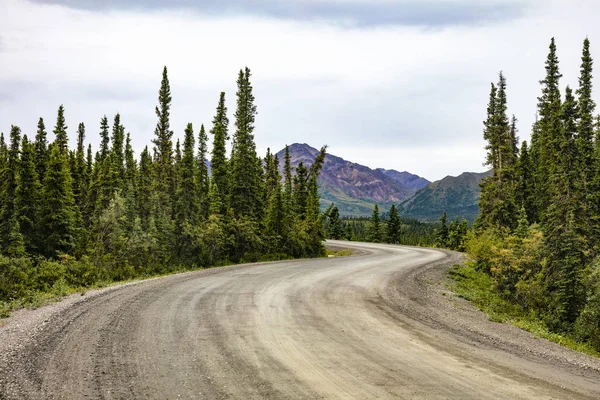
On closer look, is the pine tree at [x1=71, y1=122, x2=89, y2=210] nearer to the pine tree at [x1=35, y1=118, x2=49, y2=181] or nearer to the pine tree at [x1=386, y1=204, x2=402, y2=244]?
the pine tree at [x1=35, y1=118, x2=49, y2=181]

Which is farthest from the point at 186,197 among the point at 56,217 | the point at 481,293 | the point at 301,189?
the point at 301,189

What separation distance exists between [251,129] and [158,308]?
96.2 ft

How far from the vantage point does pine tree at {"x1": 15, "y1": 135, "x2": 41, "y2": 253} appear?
31.8 metres

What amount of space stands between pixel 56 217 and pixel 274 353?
102 ft

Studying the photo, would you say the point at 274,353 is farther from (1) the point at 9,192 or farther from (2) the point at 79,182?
(2) the point at 79,182

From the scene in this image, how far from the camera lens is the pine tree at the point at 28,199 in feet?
104

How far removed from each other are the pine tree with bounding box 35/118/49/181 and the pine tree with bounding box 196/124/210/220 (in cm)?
1451

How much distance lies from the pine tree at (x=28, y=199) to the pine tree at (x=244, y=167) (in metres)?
15.7

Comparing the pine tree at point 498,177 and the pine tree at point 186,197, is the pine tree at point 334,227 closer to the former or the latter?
the pine tree at point 498,177

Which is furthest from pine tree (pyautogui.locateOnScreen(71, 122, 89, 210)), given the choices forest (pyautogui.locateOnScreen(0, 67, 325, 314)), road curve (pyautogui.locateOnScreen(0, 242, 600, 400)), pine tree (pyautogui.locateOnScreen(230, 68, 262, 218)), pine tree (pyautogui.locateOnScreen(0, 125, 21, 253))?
road curve (pyautogui.locateOnScreen(0, 242, 600, 400))

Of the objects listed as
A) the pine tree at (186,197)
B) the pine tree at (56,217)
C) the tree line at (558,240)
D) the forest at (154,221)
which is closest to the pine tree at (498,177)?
the tree line at (558,240)

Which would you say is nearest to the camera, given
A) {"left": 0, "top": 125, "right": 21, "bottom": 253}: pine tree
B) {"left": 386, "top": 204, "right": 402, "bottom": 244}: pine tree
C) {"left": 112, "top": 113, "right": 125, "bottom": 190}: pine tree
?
{"left": 0, "top": 125, "right": 21, "bottom": 253}: pine tree

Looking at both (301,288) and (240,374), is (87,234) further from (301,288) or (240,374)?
(240,374)

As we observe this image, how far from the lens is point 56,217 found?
3222 centimetres
